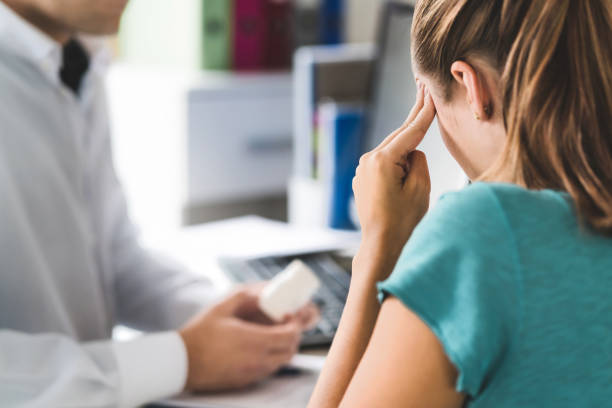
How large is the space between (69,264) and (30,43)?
33 centimetres

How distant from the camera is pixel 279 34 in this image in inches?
96.3

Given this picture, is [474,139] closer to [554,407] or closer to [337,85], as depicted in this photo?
[554,407]

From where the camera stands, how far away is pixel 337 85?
177 cm

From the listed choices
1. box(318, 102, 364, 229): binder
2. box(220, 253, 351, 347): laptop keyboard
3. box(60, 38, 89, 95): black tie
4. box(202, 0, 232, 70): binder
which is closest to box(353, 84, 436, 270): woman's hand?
box(220, 253, 351, 347): laptop keyboard

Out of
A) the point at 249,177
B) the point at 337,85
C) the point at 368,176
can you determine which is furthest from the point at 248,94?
the point at 368,176

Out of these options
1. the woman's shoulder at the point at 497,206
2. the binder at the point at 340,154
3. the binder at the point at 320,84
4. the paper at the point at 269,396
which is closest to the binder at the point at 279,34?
the binder at the point at 320,84

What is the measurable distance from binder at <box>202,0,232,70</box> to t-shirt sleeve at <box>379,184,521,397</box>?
73.8 inches

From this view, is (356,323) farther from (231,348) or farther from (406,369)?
(231,348)

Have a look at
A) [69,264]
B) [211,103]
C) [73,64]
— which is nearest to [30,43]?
[73,64]

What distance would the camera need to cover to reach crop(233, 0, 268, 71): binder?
235 cm

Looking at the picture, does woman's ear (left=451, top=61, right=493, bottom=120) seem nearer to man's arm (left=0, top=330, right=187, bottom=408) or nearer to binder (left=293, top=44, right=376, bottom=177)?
man's arm (left=0, top=330, right=187, bottom=408)

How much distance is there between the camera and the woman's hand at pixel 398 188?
64 cm

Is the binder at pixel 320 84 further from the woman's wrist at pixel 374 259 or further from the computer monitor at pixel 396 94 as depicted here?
the woman's wrist at pixel 374 259

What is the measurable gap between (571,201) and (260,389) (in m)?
0.56
